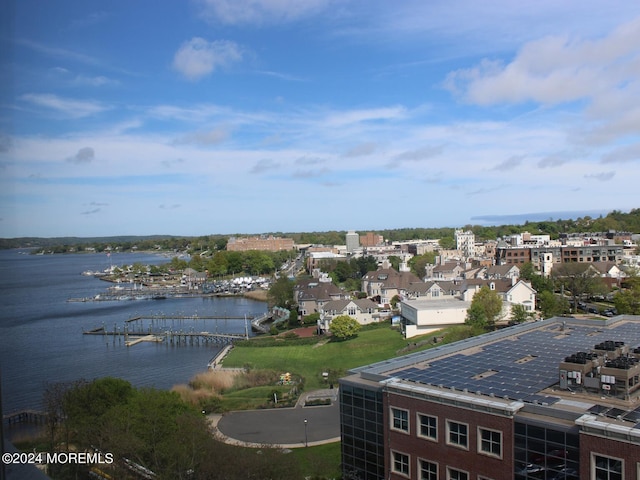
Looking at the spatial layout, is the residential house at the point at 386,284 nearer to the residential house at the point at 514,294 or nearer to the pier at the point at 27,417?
the residential house at the point at 514,294

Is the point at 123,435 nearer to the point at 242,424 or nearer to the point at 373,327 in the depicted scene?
the point at 242,424

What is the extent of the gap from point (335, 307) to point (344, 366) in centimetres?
707

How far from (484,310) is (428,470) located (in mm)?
14189

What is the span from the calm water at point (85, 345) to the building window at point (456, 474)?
570cm

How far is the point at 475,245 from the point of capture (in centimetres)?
5134

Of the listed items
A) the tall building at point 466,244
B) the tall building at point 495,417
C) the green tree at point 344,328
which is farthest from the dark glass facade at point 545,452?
the tall building at point 466,244

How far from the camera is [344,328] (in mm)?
21469

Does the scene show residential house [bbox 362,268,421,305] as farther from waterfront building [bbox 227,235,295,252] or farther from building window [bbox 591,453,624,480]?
waterfront building [bbox 227,235,295,252]

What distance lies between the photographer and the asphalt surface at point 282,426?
11.7 meters

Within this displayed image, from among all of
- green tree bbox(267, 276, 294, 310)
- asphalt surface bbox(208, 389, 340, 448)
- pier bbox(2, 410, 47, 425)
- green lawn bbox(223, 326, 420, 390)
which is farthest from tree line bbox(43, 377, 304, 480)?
green tree bbox(267, 276, 294, 310)

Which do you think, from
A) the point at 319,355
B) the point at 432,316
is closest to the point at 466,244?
the point at 432,316

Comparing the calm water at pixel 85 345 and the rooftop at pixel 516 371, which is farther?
the calm water at pixel 85 345

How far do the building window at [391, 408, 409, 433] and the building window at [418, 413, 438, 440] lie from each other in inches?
8.6

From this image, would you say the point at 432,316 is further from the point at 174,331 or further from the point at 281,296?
the point at 174,331
